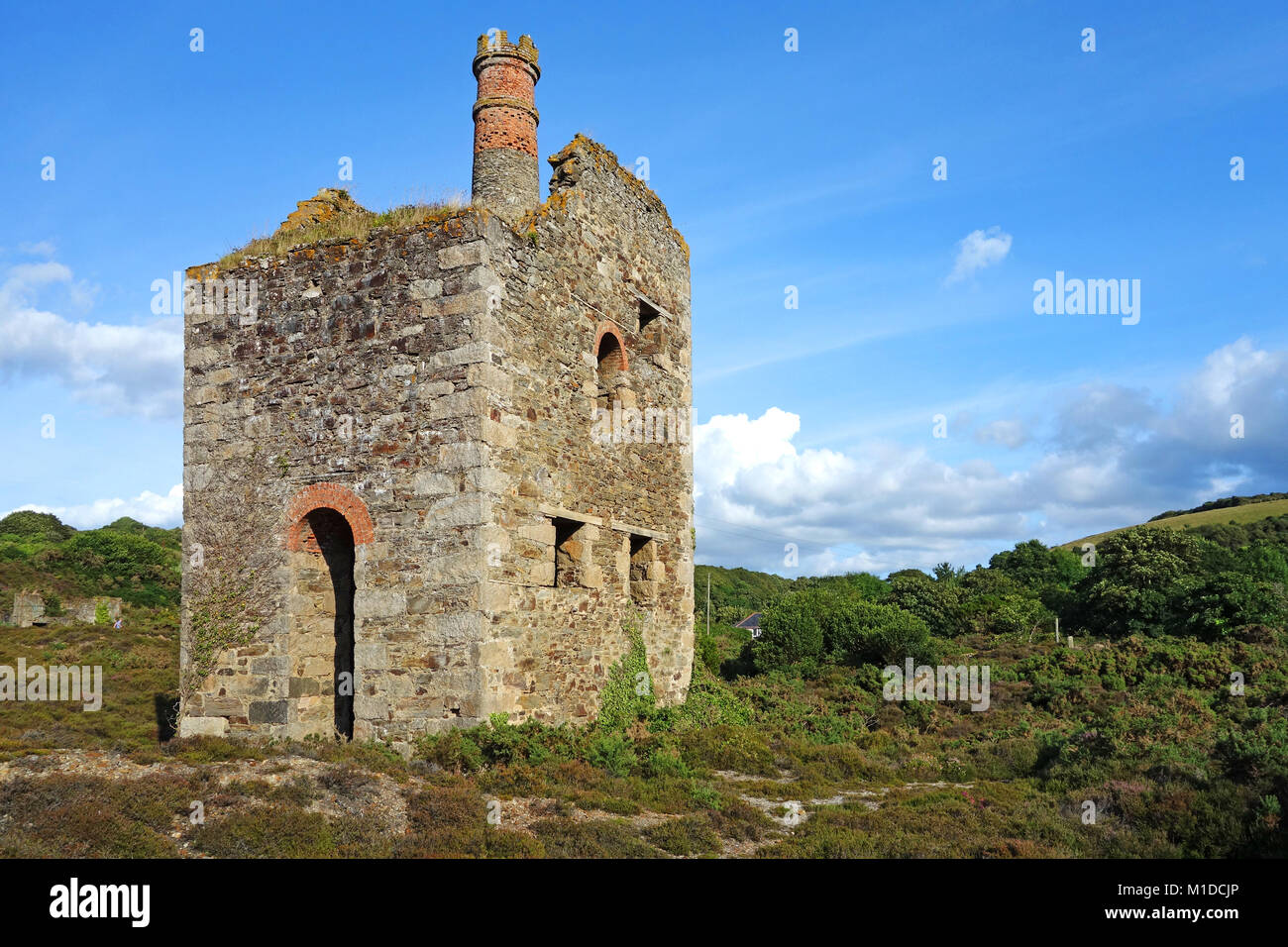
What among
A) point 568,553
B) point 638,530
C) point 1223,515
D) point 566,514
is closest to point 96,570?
point 638,530

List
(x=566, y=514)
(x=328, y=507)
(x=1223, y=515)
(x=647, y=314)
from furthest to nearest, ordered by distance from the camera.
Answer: (x=1223, y=515) → (x=647, y=314) → (x=566, y=514) → (x=328, y=507)

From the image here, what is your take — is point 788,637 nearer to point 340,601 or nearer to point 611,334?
Result: point 611,334


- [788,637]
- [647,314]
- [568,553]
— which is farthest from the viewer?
[788,637]

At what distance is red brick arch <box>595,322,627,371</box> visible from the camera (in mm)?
14720

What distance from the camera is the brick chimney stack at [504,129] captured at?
13.9 meters

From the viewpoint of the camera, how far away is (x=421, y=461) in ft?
38.6

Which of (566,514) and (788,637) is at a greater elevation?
(566,514)

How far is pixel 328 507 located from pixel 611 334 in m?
5.52

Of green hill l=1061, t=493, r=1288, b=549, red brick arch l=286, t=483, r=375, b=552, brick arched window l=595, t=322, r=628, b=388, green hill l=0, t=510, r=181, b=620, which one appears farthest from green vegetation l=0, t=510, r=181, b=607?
green hill l=1061, t=493, r=1288, b=549

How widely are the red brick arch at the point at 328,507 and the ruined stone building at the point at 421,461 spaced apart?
0.03m

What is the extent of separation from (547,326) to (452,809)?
22.6 feet

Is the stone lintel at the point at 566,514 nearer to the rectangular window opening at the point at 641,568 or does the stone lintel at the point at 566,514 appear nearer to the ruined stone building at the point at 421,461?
the ruined stone building at the point at 421,461

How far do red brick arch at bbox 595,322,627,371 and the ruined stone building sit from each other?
7 cm

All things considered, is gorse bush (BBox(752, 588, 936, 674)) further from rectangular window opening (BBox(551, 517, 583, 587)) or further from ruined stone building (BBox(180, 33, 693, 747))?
rectangular window opening (BBox(551, 517, 583, 587))
